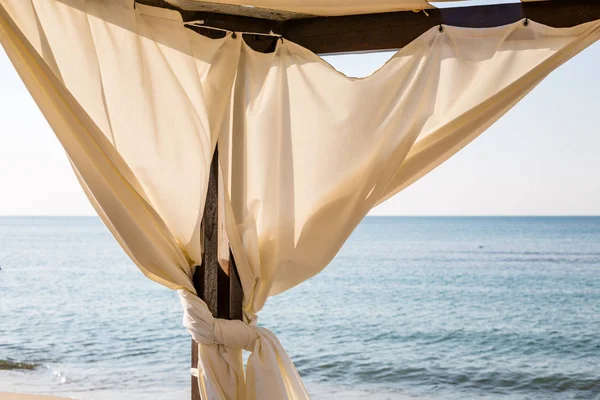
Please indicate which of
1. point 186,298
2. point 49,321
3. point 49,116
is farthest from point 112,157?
point 49,321

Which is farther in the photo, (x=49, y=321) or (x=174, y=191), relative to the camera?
(x=49, y=321)

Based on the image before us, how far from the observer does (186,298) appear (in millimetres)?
2363

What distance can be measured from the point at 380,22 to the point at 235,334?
45.4 inches

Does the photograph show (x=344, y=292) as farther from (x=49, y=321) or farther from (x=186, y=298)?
(x=186, y=298)

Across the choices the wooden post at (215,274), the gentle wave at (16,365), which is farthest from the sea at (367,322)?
the wooden post at (215,274)

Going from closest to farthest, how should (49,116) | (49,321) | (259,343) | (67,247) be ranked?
(49,116)
(259,343)
(49,321)
(67,247)

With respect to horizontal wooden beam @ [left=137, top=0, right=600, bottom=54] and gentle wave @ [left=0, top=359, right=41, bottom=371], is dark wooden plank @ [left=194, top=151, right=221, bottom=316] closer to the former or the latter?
horizontal wooden beam @ [left=137, top=0, right=600, bottom=54]

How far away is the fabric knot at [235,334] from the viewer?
2.39 meters

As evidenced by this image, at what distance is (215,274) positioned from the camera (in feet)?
8.20

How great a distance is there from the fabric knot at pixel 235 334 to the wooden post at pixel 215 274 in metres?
0.07

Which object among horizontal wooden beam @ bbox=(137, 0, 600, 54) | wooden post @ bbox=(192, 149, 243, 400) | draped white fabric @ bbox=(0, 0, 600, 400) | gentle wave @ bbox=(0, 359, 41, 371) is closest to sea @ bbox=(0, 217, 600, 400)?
gentle wave @ bbox=(0, 359, 41, 371)

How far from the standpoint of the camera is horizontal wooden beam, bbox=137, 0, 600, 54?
2.33 m

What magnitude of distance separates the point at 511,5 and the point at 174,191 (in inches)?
49.4

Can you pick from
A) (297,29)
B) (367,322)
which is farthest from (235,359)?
(367,322)
